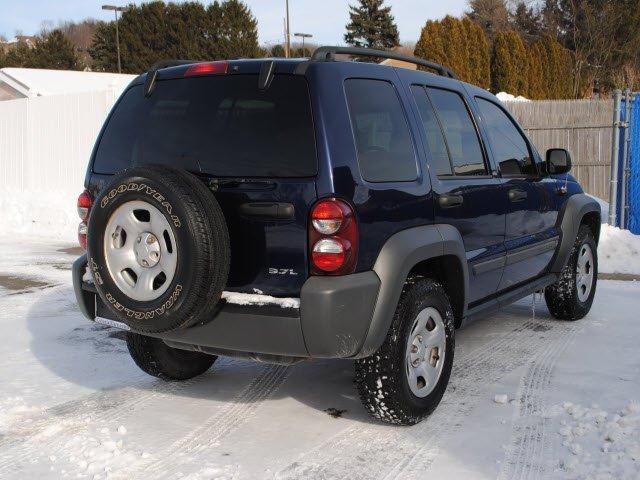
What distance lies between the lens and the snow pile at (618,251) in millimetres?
8695

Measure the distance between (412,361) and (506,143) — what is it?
2055 millimetres

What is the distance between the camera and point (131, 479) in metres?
3.37

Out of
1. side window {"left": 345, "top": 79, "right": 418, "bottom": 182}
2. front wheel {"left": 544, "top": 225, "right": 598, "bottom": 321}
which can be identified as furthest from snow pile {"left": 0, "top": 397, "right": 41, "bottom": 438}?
front wheel {"left": 544, "top": 225, "right": 598, "bottom": 321}

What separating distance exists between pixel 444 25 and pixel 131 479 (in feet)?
104

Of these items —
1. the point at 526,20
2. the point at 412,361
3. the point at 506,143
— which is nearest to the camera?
the point at 412,361

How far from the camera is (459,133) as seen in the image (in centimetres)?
462

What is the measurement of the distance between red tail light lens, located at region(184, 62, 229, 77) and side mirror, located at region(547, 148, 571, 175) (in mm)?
2863

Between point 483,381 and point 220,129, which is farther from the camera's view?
point 483,381

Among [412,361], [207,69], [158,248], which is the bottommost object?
[412,361]

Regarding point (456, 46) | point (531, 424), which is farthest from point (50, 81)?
point (531, 424)

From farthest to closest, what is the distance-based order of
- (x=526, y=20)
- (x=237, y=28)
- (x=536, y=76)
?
(x=237, y=28) < (x=526, y=20) < (x=536, y=76)

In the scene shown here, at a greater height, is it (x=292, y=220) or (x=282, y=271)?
(x=292, y=220)

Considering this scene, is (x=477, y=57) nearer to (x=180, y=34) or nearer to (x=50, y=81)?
(x=50, y=81)

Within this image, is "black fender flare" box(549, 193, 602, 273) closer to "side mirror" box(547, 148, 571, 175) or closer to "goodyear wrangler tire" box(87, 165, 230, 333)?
"side mirror" box(547, 148, 571, 175)
